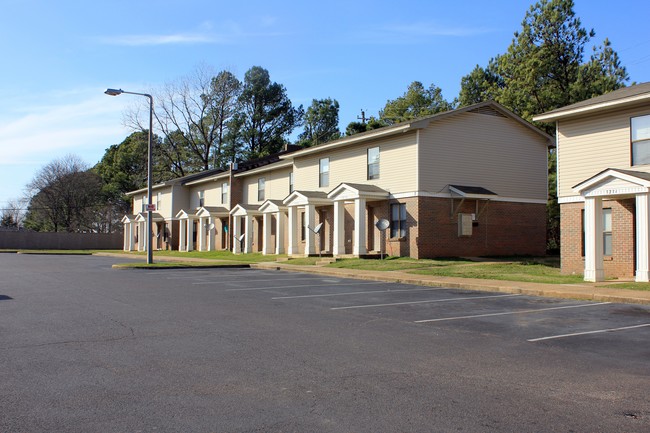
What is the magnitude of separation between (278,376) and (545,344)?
4.21m

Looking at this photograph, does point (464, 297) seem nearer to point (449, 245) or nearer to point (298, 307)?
point (298, 307)

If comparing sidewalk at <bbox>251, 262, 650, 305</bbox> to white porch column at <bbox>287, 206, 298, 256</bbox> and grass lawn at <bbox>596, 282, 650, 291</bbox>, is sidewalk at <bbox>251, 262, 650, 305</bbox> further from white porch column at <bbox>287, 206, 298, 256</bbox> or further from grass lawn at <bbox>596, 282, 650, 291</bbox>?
white porch column at <bbox>287, 206, 298, 256</bbox>

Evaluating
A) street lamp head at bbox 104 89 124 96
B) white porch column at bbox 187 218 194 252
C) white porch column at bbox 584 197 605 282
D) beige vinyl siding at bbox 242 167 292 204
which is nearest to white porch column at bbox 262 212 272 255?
beige vinyl siding at bbox 242 167 292 204

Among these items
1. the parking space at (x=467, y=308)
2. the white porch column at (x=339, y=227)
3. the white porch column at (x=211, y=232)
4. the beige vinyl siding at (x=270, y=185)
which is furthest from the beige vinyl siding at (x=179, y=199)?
the parking space at (x=467, y=308)

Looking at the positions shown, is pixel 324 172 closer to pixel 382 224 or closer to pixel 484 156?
pixel 382 224

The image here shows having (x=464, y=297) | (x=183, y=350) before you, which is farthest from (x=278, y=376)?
(x=464, y=297)

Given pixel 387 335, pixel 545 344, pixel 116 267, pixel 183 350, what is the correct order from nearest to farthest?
pixel 183 350
pixel 545 344
pixel 387 335
pixel 116 267

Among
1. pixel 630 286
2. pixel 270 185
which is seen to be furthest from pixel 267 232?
pixel 630 286

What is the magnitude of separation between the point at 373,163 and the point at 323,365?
906 inches

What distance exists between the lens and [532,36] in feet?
123

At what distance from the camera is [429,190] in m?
26.8

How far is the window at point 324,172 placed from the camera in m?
32.8

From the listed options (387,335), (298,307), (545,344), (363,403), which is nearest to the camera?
(363,403)

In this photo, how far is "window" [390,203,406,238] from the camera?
2739cm
